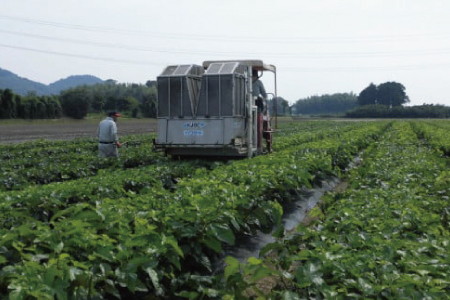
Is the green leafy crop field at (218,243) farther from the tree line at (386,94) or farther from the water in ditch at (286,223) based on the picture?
the tree line at (386,94)

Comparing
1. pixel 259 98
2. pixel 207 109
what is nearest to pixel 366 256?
pixel 207 109

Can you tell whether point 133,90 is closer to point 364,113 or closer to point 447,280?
point 364,113

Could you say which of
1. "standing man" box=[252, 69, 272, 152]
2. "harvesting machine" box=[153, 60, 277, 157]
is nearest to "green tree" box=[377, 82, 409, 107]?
"standing man" box=[252, 69, 272, 152]

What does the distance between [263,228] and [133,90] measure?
416ft

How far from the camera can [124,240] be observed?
13.3ft

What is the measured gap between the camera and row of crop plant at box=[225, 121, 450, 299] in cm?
323

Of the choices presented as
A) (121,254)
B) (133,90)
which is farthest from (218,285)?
(133,90)

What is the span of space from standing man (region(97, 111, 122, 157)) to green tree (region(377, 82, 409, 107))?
146 m

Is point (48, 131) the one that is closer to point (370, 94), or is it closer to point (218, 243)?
A: point (218, 243)

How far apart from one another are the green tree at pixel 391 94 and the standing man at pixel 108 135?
14579cm

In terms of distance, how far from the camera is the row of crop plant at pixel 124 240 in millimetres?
3367

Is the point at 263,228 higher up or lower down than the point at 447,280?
lower down

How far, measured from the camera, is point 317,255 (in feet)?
12.3

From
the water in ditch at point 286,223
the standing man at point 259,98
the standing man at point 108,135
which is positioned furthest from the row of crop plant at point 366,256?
the standing man at point 259,98
